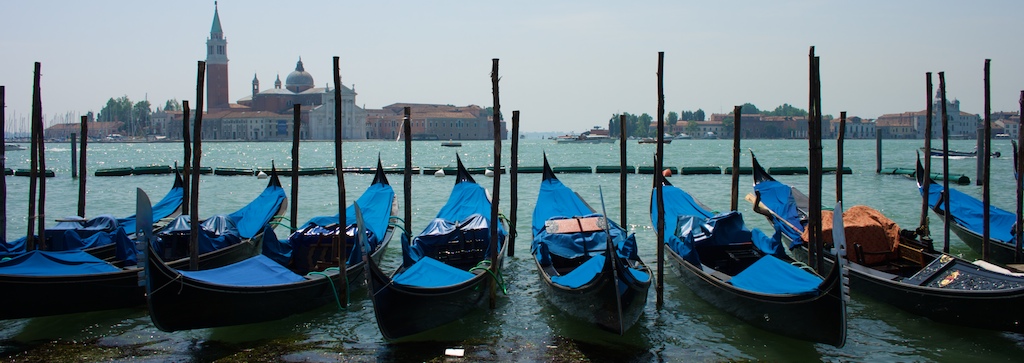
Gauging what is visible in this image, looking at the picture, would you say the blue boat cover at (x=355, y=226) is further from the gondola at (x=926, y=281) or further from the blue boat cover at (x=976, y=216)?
the blue boat cover at (x=976, y=216)

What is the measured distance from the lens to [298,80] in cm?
8356

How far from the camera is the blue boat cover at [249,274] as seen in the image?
550 centimetres

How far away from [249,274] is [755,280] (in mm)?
3334

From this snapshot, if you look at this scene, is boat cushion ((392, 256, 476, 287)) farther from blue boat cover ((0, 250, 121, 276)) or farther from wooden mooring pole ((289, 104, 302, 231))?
wooden mooring pole ((289, 104, 302, 231))

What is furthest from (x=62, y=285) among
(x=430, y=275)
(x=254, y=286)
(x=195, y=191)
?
(x=430, y=275)

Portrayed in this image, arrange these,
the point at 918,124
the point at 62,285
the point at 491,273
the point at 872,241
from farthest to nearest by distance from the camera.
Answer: the point at 918,124 < the point at 872,241 < the point at 491,273 < the point at 62,285

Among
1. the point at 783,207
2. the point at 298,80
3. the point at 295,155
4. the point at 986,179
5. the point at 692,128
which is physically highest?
the point at 298,80

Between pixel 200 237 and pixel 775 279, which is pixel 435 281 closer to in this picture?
pixel 775 279

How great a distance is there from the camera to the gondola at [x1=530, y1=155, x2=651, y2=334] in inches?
210

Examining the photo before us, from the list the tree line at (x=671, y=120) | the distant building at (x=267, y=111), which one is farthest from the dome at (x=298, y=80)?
the tree line at (x=671, y=120)

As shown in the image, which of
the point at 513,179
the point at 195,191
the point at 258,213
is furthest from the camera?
the point at 258,213

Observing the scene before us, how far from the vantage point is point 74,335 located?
576 centimetres

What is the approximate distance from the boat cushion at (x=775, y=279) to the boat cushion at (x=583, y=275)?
94cm

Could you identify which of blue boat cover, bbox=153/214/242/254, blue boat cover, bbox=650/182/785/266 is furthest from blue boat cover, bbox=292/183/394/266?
blue boat cover, bbox=650/182/785/266
